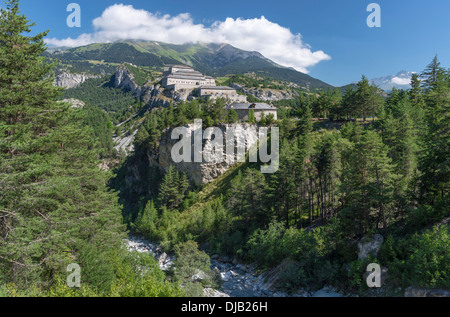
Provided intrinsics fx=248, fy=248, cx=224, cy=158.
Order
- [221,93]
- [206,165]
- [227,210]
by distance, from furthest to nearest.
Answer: [221,93], [206,165], [227,210]

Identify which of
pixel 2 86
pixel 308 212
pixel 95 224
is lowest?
pixel 308 212

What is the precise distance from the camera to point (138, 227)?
208ft

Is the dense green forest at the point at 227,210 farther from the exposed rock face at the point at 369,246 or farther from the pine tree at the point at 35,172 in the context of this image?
the exposed rock face at the point at 369,246

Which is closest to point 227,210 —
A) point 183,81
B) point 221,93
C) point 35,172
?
point 35,172

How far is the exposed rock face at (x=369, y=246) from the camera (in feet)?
80.0

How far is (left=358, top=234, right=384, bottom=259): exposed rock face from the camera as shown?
24.4 metres

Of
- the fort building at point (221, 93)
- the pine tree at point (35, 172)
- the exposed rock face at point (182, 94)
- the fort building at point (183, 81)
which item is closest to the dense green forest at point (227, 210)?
the pine tree at point (35, 172)

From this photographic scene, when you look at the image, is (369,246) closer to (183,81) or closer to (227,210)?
(227,210)

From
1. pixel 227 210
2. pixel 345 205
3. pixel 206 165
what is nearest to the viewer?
pixel 345 205

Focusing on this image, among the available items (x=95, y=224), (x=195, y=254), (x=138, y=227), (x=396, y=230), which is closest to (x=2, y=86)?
(x=95, y=224)

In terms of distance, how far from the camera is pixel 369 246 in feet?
81.8
